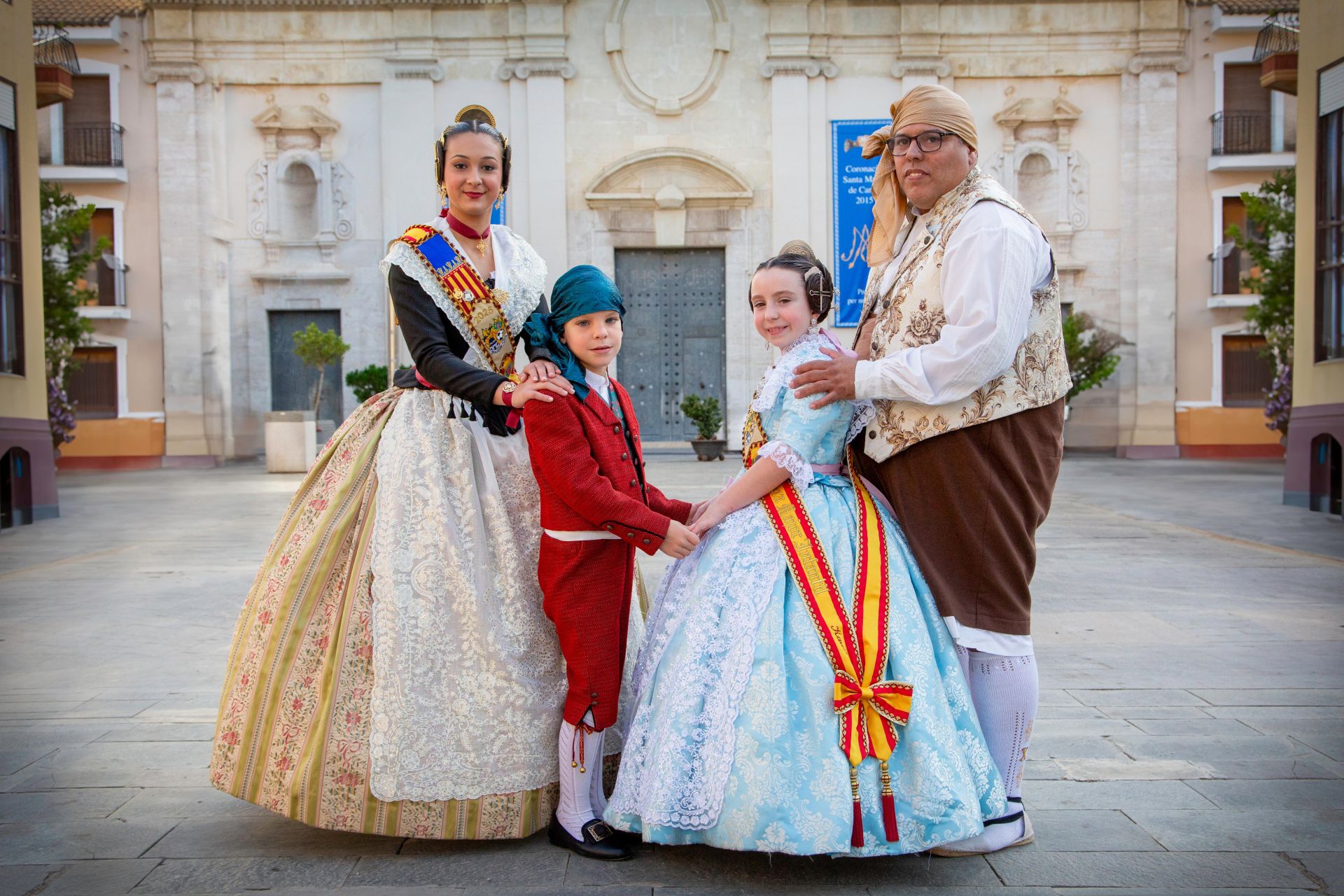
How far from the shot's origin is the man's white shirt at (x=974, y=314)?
2.39 m

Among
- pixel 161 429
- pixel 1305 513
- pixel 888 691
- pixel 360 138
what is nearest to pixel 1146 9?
pixel 1305 513

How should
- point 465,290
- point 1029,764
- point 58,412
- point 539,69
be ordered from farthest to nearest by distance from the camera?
point 539,69 → point 58,412 → point 1029,764 → point 465,290

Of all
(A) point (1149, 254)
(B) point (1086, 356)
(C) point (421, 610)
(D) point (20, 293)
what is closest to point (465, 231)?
(C) point (421, 610)

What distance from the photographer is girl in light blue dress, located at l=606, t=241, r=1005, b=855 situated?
2.29 m

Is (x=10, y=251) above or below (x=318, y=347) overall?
above

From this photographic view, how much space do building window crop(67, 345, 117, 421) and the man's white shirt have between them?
1863cm

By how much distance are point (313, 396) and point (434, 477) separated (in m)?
16.8

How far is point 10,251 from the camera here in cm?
964

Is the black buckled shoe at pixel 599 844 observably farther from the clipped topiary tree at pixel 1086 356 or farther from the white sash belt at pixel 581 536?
the clipped topiary tree at pixel 1086 356

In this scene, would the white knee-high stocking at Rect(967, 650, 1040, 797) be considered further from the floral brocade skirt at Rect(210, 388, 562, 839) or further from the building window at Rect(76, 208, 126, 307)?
the building window at Rect(76, 208, 126, 307)

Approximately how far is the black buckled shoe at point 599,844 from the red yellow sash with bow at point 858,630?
549 mm

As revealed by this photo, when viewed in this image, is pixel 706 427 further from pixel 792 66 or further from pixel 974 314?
pixel 974 314

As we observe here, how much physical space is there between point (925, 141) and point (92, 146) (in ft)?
61.9

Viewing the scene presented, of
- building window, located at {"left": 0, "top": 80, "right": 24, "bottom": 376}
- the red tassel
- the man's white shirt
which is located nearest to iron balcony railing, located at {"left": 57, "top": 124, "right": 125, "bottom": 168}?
building window, located at {"left": 0, "top": 80, "right": 24, "bottom": 376}
